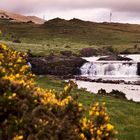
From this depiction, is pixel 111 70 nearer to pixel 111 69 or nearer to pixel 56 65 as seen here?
pixel 111 69

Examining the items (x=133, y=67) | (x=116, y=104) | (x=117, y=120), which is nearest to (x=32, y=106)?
(x=117, y=120)

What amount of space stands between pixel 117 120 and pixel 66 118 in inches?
644

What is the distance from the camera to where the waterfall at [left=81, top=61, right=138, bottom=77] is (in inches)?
3489

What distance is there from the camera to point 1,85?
9.55 meters

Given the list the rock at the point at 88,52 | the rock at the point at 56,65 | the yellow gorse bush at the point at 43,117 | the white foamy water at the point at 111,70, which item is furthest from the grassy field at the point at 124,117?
the rock at the point at 88,52

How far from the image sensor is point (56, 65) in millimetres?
93438

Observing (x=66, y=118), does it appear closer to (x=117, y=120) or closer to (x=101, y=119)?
(x=101, y=119)

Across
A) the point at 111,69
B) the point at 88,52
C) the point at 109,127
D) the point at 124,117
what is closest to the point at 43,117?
the point at 109,127

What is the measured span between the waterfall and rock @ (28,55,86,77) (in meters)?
2.14

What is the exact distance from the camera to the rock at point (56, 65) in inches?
3575

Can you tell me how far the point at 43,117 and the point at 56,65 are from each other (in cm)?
8411

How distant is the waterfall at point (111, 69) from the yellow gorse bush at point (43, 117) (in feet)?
257

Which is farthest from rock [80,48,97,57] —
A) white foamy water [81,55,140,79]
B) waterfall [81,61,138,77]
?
white foamy water [81,55,140,79]

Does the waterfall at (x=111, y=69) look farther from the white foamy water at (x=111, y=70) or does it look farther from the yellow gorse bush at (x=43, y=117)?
the yellow gorse bush at (x=43, y=117)
